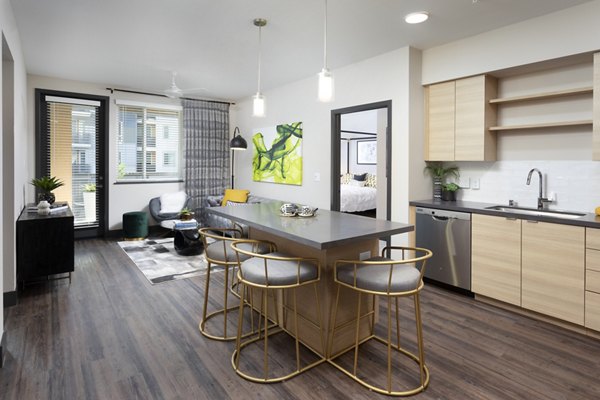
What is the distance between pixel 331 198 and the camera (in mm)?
5090

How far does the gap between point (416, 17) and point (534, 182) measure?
1951 millimetres

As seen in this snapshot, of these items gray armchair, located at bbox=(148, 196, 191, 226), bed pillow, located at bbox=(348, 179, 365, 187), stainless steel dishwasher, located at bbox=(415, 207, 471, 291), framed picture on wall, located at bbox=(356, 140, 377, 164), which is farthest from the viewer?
framed picture on wall, located at bbox=(356, 140, 377, 164)

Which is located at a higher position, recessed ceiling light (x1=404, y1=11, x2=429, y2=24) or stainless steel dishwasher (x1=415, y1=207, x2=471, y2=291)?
recessed ceiling light (x1=404, y1=11, x2=429, y2=24)

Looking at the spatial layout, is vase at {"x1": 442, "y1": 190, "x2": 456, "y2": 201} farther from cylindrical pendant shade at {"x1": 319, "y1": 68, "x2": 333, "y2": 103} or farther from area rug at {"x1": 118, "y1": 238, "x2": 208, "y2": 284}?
area rug at {"x1": 118, "y1": 238, "x2": 208, "y2": 284}

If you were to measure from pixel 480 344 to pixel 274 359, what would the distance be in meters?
1.50

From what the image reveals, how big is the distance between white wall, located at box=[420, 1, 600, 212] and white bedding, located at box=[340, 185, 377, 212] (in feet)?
11.3

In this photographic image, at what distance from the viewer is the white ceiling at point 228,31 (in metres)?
3.04

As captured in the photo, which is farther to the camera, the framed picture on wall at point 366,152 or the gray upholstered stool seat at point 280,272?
the framed picture on wall at point 366,152

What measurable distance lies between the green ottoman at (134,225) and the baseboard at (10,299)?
275cm

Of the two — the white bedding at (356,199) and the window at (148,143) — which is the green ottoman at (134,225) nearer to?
the window at (148,143)

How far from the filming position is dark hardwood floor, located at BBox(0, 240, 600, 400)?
2.08m

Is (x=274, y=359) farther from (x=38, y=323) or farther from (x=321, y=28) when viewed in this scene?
(x=321, y=28)

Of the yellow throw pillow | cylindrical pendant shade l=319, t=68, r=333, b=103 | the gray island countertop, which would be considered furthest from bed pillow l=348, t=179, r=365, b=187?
cylindrical pendant shade l=319, t=68, r=333, b=103

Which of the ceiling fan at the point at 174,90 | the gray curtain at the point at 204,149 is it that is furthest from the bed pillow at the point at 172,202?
the ceiling fan at the point at 174,90
